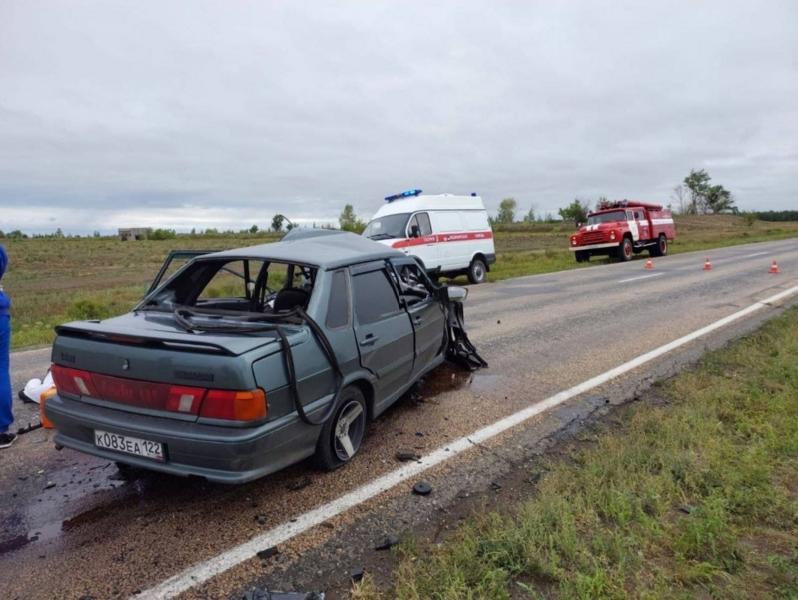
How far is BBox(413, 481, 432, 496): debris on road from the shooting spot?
345cm

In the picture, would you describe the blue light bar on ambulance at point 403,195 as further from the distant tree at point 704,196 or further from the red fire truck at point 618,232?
the distant tree at point 704,196

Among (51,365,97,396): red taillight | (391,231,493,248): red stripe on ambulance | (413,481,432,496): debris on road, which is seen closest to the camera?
(51,365,97,396): red taillight

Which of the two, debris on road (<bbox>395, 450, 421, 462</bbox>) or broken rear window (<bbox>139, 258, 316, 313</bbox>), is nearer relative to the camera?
debris on road (<bbox>395, 450, 421, 462</bbox>)

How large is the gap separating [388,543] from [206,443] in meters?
1.11

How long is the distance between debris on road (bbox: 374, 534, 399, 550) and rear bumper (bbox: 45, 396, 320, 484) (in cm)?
72

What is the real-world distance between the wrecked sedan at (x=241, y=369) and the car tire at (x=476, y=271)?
1217 cm

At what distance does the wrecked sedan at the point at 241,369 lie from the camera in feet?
9.70

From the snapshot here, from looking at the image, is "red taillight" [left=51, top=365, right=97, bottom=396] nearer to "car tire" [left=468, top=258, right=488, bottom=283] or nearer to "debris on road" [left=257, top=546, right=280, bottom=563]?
"debris on road" [left=257, top=546, right=280, bottom=563]

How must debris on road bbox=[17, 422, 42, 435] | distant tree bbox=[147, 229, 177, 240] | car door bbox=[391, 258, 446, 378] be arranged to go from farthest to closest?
distant tree bbox=[147, 229, 177, 240] < car door bbox=[391, 258, 446, 378] < debris on road bbox=[17, 422, 42, 435]

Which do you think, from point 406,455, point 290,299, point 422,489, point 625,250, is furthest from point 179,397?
point 625,250

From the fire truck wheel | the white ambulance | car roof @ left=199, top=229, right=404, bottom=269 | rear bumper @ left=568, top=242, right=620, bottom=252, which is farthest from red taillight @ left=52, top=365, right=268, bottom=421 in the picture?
the fire truck wheel

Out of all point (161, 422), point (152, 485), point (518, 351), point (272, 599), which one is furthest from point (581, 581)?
point (518, 351)

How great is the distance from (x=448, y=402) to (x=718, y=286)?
10757mm

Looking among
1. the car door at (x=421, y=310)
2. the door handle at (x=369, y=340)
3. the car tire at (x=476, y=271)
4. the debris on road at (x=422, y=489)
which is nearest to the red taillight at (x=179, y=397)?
the door handle at (x=369, y=340)
